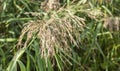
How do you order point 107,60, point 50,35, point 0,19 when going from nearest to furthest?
point 50,35, point 107,60, point 0,19

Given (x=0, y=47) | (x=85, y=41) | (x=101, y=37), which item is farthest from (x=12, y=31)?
(x=101, y=37)

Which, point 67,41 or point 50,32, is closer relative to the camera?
point 50,32

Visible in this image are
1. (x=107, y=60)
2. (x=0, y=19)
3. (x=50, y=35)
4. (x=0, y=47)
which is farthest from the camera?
(x=0, y=19)

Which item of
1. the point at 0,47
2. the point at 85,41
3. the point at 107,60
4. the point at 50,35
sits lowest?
the point at 107,60

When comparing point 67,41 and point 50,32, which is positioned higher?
point 50,32

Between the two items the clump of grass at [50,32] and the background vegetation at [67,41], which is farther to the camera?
the background vegetation at [67,41]

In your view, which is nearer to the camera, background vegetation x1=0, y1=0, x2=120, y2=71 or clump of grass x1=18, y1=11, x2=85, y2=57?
clump of grass x1=18, y1=11, x2=85, y2=57

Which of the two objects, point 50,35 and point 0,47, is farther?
point 0,47

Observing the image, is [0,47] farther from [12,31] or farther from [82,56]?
[82,56]
